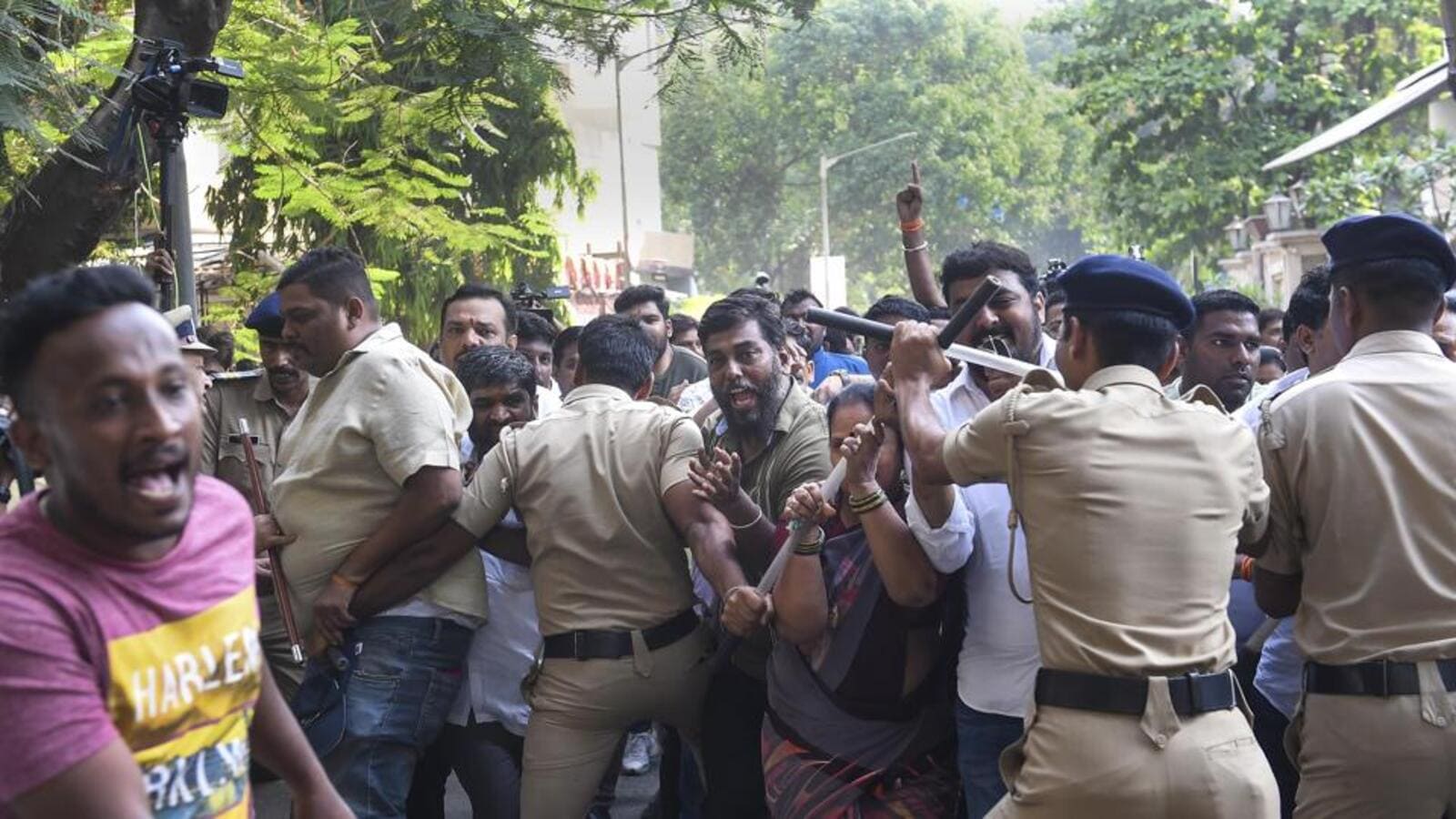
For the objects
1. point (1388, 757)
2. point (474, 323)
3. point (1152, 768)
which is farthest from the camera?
point (474, 323)

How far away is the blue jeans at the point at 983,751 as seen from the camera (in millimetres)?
4656

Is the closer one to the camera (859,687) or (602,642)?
(859,687)

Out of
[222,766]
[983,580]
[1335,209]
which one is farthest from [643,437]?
[1335,209]

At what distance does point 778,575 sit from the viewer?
493 centimetres

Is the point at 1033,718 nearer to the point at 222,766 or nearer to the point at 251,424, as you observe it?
the point at 222,766

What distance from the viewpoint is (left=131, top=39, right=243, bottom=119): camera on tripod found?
6.83 m

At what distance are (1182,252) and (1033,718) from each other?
27618 millimetres

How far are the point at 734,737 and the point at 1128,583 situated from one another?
Answer: 82.3 inches

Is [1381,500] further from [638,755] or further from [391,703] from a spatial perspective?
[638,755]

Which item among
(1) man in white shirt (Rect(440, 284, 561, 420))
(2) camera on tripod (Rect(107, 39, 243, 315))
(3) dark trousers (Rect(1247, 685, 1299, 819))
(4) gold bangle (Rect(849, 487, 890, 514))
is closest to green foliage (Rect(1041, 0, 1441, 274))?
(1) man in white shirt (Rect(440, 284, 561, 420))

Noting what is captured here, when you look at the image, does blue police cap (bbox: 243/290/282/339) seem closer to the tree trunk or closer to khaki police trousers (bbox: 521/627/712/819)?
the tree trunk

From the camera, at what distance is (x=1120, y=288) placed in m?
3.96

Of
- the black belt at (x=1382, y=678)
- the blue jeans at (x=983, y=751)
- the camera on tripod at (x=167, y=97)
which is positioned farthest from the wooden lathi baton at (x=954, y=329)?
the camera on tripod at (x=167, y=97)

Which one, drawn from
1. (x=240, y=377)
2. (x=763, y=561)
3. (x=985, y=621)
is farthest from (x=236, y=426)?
(x=985, y=621)
